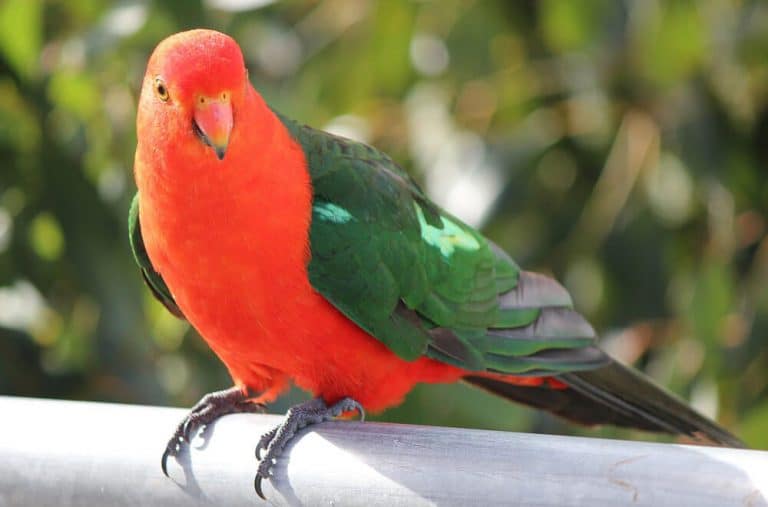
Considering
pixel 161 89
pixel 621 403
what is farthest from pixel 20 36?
pixel 621 403

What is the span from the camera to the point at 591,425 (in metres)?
2.73

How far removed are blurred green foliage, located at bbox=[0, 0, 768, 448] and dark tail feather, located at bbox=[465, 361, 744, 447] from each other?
2.88 ft

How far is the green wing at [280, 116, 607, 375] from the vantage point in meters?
2.32

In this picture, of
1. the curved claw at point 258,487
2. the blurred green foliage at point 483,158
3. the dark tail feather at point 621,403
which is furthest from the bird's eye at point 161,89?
the blurred green foliage at point 483,158

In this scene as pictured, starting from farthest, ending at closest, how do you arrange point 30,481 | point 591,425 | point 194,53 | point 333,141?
1. point 591,425
2. point 333,141
3. point 194,53
4. point 30,481

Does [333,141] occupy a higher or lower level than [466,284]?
higher

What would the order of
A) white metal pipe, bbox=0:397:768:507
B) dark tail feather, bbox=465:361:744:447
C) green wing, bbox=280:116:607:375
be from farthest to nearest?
dark tail feather, bbox=465:361:744:447, green wing, bbox=280:116:607:375, white metal pipe, bbox=0:397:768:507

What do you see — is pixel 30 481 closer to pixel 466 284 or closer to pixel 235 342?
pixel 235 342

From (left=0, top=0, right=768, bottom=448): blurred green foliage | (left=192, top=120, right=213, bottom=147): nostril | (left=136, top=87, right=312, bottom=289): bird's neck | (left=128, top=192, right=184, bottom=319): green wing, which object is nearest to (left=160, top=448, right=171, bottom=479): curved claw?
(left=136, top=87, right=312, bottom=289): bird's neck

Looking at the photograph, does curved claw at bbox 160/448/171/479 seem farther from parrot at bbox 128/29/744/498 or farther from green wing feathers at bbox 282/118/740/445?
green wing feathers at bbox 282/118/740/445

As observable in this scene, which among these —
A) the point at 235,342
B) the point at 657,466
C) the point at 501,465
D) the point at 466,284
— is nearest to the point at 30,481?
the point at 235,342

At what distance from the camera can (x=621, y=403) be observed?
8.56 ft

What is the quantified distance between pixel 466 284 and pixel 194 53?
0.86 metres

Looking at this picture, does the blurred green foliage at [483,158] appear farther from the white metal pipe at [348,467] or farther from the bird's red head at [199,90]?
the white metal pipe at [348,467]
